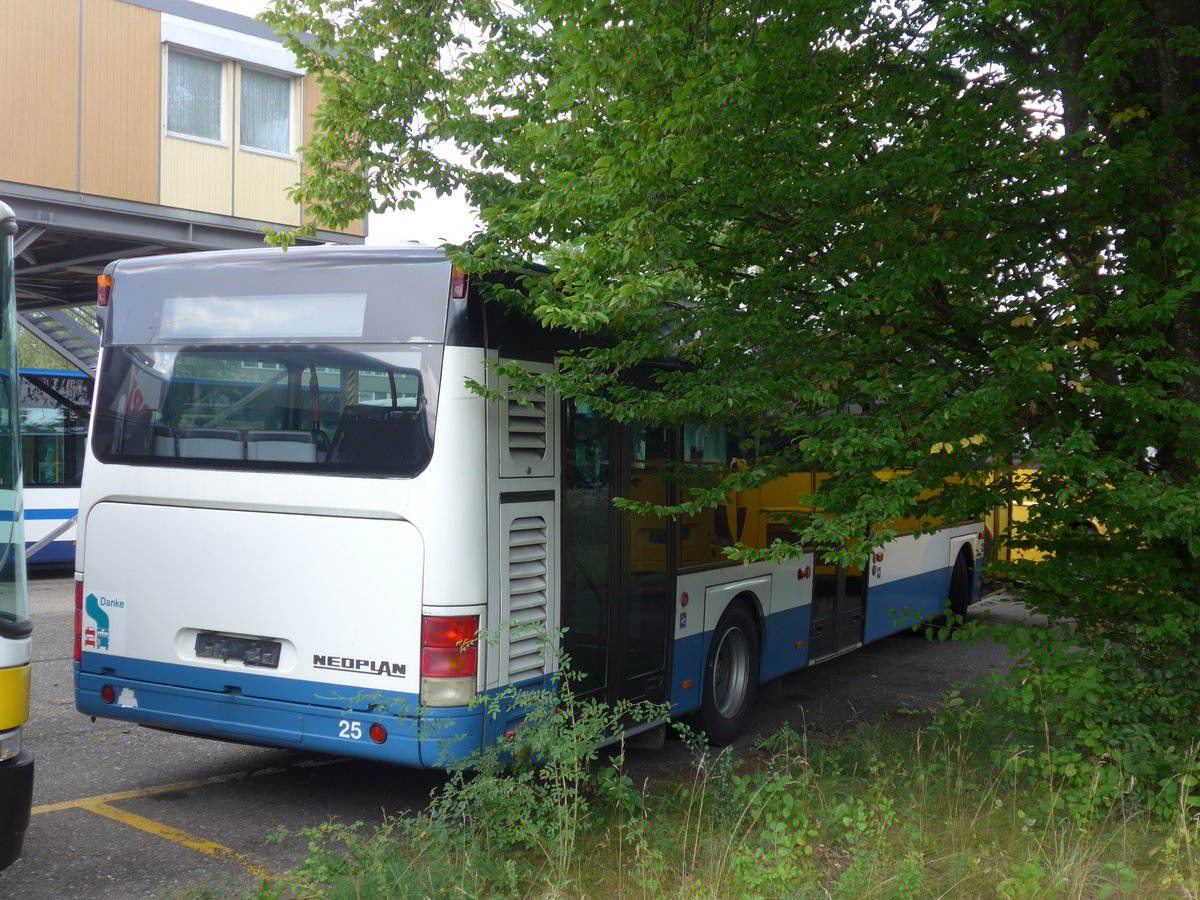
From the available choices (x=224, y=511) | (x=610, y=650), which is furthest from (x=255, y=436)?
(x=610, y=650)

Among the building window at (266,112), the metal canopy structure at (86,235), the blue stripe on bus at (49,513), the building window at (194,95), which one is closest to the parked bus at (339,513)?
the metal canopy structure at (86,235)

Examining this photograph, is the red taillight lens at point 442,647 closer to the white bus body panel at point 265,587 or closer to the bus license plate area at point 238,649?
the white bus body panel at point 265,587

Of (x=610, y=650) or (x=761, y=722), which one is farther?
(x=761, y=722)

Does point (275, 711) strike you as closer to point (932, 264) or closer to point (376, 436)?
point (376, 436)

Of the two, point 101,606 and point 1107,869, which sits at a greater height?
point 101,606

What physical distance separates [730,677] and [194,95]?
16.3 metres

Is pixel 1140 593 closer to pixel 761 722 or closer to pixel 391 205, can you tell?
pixel 761 722

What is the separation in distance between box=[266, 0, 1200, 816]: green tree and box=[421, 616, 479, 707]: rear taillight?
4.41ft

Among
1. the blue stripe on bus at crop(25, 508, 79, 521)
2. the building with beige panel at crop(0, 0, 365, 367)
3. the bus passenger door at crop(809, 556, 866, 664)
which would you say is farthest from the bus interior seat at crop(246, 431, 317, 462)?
the blue stripe on bus at crop(25, 508, 79, 521)

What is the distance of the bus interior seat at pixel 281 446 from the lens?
6016mm

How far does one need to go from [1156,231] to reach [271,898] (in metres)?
5.01

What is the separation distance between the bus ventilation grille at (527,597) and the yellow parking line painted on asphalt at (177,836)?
58.5 inches

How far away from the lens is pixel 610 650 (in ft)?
22.5

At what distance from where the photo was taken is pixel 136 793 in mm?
6602
